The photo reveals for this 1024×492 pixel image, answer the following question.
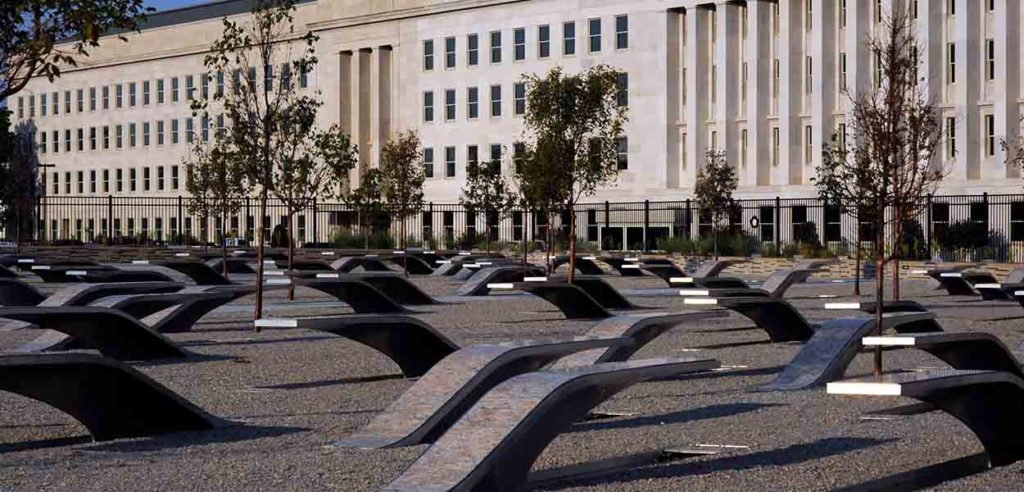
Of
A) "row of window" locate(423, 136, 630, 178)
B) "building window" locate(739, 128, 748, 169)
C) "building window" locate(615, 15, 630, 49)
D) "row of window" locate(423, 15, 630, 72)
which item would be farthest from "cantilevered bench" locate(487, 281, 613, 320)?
"row of window" locate(423, 136, 630, 178)

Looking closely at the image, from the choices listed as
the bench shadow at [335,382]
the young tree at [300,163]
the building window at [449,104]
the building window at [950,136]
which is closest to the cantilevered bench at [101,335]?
the bench shadow at [335,382]

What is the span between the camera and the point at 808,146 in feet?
207

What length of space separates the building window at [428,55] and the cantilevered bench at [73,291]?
52327 millimetres

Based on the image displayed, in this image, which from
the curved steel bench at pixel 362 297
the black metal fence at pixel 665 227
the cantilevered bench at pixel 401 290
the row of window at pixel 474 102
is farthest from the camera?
the row of window at pixel 474 102

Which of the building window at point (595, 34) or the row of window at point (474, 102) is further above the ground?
the building window at point (595, 34)

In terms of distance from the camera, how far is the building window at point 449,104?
7588 cm

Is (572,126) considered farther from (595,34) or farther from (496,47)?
(496,47)

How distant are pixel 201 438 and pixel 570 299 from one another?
13605mm

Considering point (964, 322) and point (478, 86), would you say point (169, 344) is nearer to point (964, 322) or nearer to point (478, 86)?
point (964, 322)

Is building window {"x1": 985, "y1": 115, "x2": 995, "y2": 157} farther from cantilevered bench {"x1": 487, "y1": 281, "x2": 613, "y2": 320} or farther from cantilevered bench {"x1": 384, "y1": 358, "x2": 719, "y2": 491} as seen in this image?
cantilevered bench {"x1": 384, "y1": 358, "x2": 719, "y2": 491}

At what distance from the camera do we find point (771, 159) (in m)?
64.4

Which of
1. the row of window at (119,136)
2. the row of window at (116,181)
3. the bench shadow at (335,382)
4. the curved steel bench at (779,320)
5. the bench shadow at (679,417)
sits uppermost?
the row of window at (119,136)

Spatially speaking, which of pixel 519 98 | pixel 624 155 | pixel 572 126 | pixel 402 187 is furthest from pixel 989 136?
pixel 572 126

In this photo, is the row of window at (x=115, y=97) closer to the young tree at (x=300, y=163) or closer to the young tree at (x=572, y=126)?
the young tree at (x=572, y=126)
